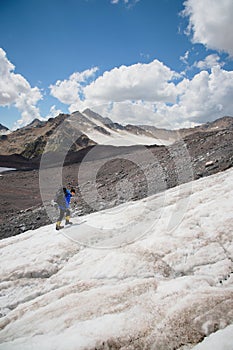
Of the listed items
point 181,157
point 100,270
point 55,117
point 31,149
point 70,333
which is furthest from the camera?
point 55,117

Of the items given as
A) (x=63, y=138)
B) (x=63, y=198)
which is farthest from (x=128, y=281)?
(x=63, y=138)

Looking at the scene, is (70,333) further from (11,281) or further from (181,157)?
(181,157)

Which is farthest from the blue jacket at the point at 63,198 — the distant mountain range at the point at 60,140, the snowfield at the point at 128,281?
the distant mountain range at the point at 60,140

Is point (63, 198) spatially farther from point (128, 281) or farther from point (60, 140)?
point (60, 140)

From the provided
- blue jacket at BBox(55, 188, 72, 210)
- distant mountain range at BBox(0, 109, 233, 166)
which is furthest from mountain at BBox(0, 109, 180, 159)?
blue jacket at BBox(55, 188, 72, 210)

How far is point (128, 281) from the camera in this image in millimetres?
8242

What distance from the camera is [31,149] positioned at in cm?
9556

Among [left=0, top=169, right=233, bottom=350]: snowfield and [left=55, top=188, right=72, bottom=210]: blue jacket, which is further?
[left=55, top=188, right=72, bottom=210]: blue jacket

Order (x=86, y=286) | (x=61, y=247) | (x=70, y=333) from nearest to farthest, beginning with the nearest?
(x=70, y=333) → (x=86, y=286) → (x=61, y=247)

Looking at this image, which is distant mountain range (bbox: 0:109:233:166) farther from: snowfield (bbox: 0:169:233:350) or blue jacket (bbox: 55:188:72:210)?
snowfield (bbox: 0:169:233:350)

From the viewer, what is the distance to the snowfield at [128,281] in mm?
6020

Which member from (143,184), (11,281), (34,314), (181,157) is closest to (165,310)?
(34,314)

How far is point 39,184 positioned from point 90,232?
3472cm

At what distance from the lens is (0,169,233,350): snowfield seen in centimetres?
602
